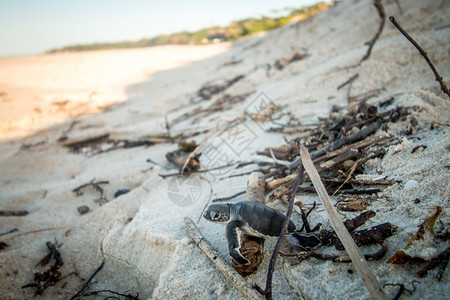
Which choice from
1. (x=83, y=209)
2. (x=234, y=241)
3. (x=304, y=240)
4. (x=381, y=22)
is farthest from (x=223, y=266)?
(x=381, y=22)

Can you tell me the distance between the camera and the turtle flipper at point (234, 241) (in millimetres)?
1224

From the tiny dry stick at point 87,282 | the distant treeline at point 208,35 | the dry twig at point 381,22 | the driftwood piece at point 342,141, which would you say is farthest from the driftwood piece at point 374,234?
the distant treeline at point 208,35

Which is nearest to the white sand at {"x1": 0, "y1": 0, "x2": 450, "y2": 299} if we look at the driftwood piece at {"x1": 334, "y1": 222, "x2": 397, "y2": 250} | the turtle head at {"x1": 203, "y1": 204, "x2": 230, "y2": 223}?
the driftwood piece at {"x1": 334, "y1": 222, "x2": 397, "y2": 250}

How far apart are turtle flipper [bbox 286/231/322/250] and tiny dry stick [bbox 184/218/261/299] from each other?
1.15 ft

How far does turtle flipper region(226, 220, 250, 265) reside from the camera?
1224 millimetres

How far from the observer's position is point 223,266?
1.31 meters

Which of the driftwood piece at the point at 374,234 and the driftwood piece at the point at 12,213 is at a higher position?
the driftwood piece at the point at 374,234

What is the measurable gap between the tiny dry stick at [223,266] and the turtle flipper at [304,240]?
1.15 ft

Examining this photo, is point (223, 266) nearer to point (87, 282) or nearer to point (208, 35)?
point (87, 282)

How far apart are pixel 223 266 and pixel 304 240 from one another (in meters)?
0.47

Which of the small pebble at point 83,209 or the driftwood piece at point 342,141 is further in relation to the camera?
the small pebble at point 83,209

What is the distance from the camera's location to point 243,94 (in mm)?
5832

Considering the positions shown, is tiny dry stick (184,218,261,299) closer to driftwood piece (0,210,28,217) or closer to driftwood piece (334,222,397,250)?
driftwood piece (334,222,397,250)

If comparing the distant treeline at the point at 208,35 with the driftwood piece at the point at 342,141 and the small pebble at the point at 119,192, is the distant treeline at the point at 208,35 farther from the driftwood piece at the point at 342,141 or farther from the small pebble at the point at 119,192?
the small pebble at the point at 119,192
